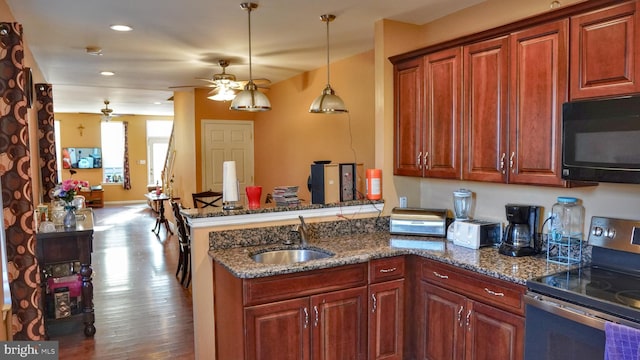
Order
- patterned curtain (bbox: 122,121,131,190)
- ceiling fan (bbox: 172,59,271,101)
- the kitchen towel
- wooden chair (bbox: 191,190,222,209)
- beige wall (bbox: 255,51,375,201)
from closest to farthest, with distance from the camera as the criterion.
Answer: the kitchen towel, beige wall (bbox: 255,51,375,201), ceiling fan (bbox: 172,59,271,101), wooden chair (bbox: 191,190,222,209), patterned curtain (bbox: 122,121,131,190)

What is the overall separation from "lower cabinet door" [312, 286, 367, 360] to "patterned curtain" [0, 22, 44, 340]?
5.46 ft

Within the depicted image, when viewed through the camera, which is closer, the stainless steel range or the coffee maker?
the stainless steel range

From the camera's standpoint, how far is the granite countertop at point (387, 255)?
2.32 m

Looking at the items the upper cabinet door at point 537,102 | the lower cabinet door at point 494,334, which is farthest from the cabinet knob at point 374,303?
the upper cabinet door at point 537,102

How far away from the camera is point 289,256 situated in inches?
115

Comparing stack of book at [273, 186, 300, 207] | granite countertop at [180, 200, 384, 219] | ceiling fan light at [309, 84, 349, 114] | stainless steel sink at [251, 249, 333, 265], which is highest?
ceiling fan light at [309, 84, 349, 114]

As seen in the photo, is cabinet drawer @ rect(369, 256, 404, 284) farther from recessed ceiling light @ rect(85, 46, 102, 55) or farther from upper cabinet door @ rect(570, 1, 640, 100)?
recessed ceiling light @ rect(85, 46, 102, 55)

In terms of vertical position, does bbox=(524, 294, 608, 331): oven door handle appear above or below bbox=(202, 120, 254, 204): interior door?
below

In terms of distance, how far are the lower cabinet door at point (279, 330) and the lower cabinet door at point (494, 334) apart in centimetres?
94

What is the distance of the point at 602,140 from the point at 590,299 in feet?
2.51

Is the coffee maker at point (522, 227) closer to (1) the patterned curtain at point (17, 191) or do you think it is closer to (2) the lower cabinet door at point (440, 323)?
(2) the lower cabinet door at point (440, 323)

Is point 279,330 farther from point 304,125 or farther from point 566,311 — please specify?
point 304,125

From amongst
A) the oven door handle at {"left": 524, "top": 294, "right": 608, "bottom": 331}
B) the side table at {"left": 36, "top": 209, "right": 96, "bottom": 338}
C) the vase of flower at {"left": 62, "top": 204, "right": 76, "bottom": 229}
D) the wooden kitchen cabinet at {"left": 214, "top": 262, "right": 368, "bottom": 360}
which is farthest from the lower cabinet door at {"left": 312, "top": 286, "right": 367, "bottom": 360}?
the vase of flower at {"left": 62, "top": 204, "right": 76, "bottom": 229}

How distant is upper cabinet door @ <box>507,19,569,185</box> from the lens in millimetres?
2363
